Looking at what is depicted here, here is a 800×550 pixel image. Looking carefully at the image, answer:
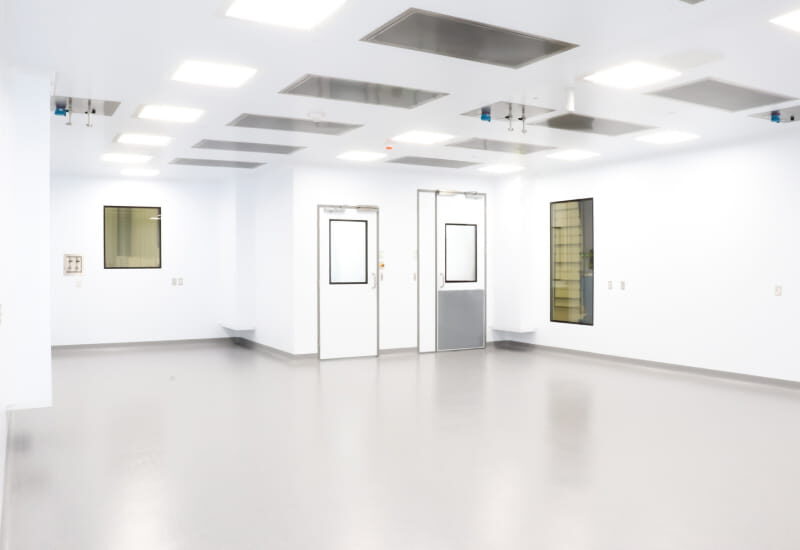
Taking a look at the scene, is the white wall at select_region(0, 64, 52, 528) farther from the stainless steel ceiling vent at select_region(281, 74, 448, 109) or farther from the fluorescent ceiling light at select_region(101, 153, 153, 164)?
the fluorescent ceiling light at select_region(101, 153, 153, 164)

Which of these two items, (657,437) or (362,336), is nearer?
(657,437)

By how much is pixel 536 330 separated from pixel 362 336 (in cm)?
297

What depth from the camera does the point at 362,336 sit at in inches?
402

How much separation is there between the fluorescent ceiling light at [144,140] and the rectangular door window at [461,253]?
4.75m

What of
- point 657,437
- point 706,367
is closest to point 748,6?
point 657,437

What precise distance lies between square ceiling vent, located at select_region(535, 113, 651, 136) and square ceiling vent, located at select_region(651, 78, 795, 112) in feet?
3.34

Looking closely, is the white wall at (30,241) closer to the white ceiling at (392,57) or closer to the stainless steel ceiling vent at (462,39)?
the white ceiling at (392,57)

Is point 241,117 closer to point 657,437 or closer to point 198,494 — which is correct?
point 198,494

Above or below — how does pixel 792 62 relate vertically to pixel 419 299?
above

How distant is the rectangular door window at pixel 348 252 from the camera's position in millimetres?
10117

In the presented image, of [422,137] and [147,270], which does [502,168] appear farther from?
[147,270]

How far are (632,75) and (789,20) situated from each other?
136 centimetres

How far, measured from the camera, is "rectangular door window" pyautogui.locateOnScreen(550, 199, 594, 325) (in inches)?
399

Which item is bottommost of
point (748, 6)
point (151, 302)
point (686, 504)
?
point (686, 504)
